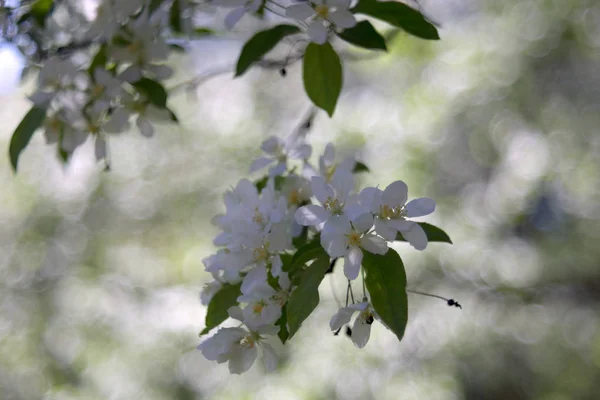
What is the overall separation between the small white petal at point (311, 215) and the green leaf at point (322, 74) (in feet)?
0.81

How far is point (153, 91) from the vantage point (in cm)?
101

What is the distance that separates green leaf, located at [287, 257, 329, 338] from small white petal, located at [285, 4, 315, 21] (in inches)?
13.0

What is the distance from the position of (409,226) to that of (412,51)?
2.41m

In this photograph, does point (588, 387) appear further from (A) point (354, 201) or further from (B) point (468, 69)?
(A) point (354, 201)

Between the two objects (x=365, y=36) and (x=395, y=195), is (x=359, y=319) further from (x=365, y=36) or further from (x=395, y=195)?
(x=365, y=36)

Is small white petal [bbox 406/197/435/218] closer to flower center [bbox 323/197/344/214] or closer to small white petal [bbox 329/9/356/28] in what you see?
flower center [bbox 323/197/344/214]

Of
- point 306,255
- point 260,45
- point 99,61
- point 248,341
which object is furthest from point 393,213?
point 99,61

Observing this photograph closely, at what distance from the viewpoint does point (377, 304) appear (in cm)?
68

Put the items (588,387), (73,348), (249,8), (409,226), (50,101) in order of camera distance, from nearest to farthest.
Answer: (409,226) < (249,8) < (50,101) < (73,348) < (588,387)

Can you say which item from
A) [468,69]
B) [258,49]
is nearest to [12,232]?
[468,69]

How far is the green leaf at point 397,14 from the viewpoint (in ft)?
2.81

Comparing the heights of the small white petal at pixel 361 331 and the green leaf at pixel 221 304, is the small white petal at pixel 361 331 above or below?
above

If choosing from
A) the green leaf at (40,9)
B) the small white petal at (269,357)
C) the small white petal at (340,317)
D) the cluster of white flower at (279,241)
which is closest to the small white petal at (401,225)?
the cluster of white flower at (279,241)

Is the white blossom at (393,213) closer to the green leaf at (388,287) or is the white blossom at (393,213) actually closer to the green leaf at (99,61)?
the green leaf at (388,287)
